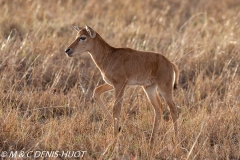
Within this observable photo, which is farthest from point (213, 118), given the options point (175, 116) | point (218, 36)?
point (218, 36)

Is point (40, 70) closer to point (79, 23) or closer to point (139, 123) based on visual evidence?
point (139, 123)

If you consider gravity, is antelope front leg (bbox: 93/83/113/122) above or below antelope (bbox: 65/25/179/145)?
below

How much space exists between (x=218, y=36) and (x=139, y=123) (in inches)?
223

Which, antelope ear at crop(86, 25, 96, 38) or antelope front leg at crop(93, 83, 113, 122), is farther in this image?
antelope front leg at crop(93, 83, 113, 122)

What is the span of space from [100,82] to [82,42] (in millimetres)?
2765

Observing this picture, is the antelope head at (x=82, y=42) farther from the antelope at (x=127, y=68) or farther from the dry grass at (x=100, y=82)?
the dry grass at (x=100, y=82)

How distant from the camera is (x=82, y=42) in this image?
7871 millimetres

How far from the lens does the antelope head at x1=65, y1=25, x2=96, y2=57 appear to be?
25.6ft

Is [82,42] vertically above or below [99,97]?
above

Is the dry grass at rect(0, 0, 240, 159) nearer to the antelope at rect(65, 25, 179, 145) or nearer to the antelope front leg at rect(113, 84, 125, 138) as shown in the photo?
the antelope front leg at rect(113, 84, 125, 138)

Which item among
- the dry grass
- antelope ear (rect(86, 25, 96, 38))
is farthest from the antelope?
the dry grass

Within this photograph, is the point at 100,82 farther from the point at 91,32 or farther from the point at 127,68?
the point at 91,32

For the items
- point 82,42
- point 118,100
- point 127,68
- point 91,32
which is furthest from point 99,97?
point 91,32

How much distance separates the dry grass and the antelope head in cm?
103
